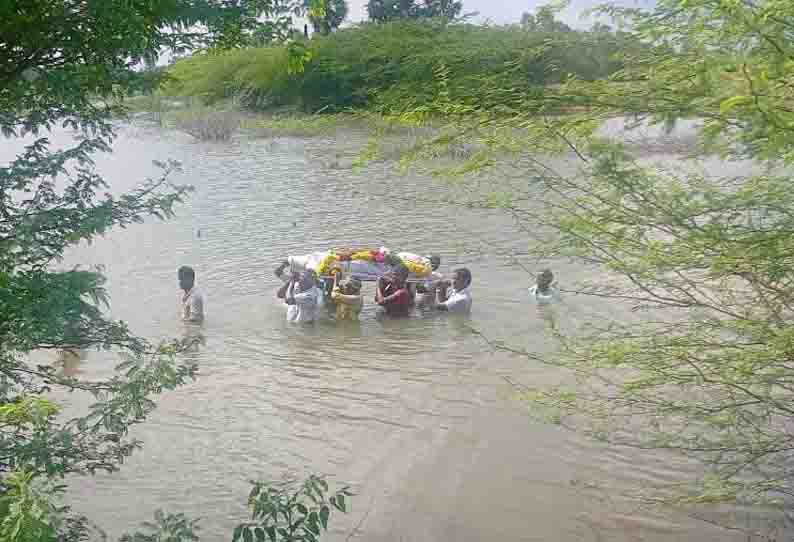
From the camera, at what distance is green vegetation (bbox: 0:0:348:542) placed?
3.29m

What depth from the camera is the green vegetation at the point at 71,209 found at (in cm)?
329

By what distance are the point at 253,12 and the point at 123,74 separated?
71cm

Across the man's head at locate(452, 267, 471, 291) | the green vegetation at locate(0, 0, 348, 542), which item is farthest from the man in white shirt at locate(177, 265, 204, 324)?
the green vegetation at locate(0, 0, 348, 542)

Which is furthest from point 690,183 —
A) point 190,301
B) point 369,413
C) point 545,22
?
point 190,301

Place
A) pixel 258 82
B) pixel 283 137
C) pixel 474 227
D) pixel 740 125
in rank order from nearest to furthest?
1. pixel 740 125
2. pixel 474 227
3. pixel 283 137
4. pixel 258 82

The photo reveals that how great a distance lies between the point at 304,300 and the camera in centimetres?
1070

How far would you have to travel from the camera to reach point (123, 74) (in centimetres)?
383

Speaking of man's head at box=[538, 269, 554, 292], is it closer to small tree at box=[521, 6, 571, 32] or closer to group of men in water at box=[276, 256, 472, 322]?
group of men in water at box=[276, 256, 472, 322]

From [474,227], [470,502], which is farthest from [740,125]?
[474,227]

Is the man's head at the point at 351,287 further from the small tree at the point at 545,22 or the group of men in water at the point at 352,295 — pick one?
the small tree at the point at 545,22

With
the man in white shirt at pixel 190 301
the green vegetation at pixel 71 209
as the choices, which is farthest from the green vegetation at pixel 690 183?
the man in white shirt at pixel 190 301

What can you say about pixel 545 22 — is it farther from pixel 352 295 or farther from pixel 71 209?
pixel 352 295

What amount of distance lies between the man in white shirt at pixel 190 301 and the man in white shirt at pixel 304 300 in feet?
3.80

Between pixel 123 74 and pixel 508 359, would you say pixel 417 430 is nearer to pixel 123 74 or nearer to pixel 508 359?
pixel 508 359
